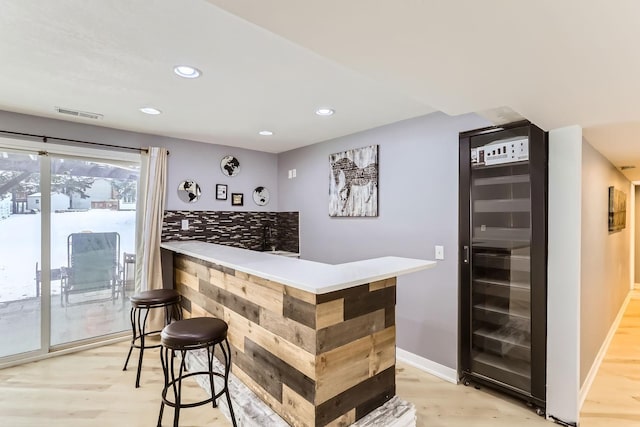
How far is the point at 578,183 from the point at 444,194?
0.91 m

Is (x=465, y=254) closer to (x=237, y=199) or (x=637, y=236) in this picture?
(x=237, y=199)

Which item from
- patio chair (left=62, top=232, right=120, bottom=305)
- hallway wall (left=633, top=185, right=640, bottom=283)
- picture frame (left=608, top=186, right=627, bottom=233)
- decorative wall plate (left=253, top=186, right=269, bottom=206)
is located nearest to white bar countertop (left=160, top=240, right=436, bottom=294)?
patio chair (left=62, top=232, right=120, bottom=305)

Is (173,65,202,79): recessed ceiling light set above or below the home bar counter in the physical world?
above

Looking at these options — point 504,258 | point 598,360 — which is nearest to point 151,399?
point 504,258

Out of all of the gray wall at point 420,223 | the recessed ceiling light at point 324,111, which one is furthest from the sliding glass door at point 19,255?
the gray wall at point 420,223

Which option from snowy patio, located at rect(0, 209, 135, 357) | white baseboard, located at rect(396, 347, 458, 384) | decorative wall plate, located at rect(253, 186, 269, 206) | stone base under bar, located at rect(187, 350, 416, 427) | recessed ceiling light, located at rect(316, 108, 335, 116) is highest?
recessed ceiling light, located at rect(316, 108, 335, 116)

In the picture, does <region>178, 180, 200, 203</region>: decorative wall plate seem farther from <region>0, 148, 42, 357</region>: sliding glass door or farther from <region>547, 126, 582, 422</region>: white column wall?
<region>547, 126, 582, 422</region>: white column wall

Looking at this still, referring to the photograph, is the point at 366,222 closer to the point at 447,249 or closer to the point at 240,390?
the point at 447,249

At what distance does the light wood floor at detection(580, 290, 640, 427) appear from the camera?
2227mm

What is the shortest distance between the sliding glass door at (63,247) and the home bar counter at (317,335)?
7.00 ft

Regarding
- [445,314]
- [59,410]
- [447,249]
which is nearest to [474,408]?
[445,314]

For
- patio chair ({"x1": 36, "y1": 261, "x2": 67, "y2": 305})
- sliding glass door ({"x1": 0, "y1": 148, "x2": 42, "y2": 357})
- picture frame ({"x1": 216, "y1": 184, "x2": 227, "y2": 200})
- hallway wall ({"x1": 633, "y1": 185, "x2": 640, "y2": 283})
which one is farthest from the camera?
hallway wall ({"x1": 633, "y1": 185, "x2": 640, "y2": 283})

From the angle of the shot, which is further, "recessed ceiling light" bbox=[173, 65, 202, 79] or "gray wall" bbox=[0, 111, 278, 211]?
"gray wall" bbox=[0, 111, 278, 211]

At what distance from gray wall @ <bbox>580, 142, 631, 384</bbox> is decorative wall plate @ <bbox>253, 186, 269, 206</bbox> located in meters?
3.60
